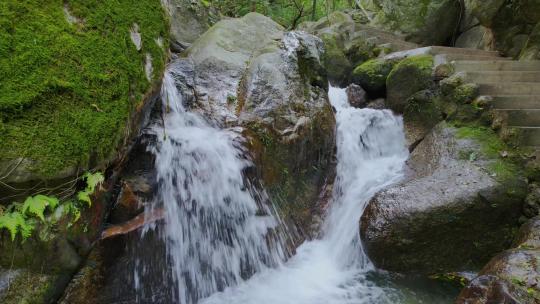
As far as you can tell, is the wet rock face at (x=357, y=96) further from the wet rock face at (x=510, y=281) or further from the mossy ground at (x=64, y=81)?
the mossy ground at (x=64, y=81)

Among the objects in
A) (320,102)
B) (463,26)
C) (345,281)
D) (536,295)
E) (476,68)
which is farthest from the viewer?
(463,26)

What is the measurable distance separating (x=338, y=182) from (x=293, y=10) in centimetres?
1313

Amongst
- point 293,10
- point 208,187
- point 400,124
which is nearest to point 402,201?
point 208,187

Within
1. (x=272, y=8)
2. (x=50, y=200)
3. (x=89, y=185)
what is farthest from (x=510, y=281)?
(x=272, y=8)

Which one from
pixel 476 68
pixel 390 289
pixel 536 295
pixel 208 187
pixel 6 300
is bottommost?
pixel 390 289

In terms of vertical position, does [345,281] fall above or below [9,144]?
below

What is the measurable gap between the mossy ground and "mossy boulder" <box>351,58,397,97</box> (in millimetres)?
7202

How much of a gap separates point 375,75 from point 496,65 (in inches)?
112

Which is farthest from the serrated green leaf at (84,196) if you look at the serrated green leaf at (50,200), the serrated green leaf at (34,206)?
the serrated green leaf at (34,206)

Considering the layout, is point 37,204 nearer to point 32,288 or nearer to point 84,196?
point 84,196

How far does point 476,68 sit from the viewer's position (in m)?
7.69

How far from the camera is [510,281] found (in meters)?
3.22

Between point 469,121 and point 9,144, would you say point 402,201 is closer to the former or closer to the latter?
point 469,121

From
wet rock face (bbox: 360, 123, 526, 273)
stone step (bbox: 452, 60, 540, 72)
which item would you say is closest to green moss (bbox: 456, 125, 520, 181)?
wet rock face (bbox: 360, 123, 526, 273)
